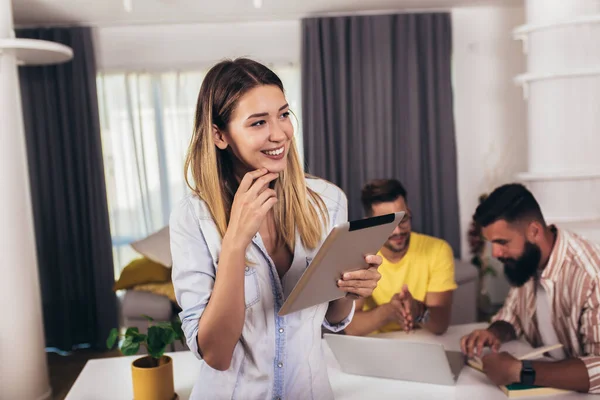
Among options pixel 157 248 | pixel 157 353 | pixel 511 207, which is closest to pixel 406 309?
pixel 511 207

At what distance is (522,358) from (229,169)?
1.02m

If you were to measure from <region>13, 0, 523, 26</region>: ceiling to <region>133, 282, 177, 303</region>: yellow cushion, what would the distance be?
180 centimetres

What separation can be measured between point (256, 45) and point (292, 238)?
326 centimetres

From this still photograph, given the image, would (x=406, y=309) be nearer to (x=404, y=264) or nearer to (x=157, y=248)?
(x=404, y=264)

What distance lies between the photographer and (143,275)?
11.6 feet

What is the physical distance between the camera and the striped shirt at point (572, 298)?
1667 mm

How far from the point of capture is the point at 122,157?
4.16 meters

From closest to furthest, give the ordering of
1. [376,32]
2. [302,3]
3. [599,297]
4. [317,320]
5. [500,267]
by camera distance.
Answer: [317,320]
[599,297]
[302,3]
[376,32]
[500,267]

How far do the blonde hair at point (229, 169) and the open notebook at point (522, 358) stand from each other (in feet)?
2.42

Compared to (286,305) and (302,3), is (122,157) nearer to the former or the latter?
(302,3)

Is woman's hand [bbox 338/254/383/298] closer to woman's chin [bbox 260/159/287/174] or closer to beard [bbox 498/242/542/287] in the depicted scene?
woman's chin [bbox 260/159/287/174]

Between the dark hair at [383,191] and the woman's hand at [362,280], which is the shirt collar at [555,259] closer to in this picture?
the dark hair at [383,191]

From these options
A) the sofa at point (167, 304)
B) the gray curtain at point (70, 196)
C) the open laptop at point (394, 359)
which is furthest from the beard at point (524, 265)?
the gray curtain at point (70, 196)

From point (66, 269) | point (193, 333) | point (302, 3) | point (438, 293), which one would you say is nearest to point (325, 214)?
point (193, 333)
